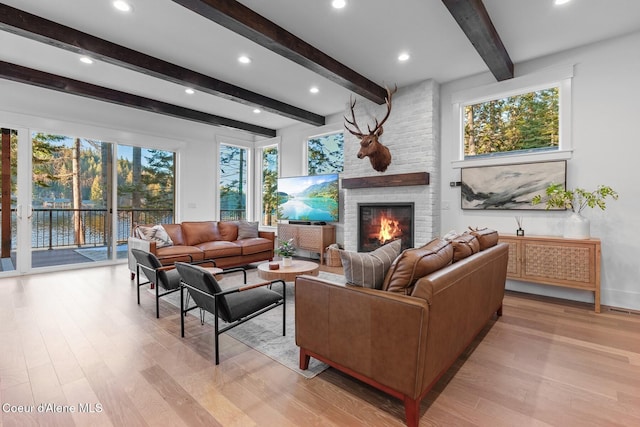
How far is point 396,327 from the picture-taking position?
158 cm

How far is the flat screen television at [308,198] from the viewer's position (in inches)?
236

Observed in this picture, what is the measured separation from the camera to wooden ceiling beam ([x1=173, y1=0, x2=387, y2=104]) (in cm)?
255

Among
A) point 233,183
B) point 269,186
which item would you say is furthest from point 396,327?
point 233,183

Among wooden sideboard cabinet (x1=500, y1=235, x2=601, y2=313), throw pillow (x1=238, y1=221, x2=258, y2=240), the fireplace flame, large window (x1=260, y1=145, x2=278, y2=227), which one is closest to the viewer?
wooden sideboard cabinet (x1=500, y1=235, x2=601, y2=313)

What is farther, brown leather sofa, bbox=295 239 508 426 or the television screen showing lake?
the television screen showing lake

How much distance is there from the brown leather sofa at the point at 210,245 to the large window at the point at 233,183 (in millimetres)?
1731

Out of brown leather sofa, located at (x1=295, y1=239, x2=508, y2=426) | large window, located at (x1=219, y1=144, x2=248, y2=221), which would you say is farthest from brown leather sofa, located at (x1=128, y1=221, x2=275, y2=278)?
brown leather sofa, located at (x1=295, y1=239, x2=508, y2=426)

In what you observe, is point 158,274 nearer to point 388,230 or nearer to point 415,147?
point 388,230

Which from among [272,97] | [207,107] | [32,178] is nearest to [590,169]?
[272,97]

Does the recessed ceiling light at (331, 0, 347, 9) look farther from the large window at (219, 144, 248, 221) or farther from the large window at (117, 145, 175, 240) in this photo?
the large window at (219, 144, 248, 221)

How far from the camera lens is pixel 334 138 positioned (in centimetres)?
637

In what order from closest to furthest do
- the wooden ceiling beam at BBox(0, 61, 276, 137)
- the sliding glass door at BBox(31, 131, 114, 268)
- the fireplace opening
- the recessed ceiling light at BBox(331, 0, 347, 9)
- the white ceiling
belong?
1. the recessed ceiling light at BBox(331, 0, 347, 9)
2. the white ceiling
3. the wooden ceiling beam at BBox(0, 61, 276, 137)
4. the fireplace opening
5. the sliding glass door at BBox(31, 131, 114, 268)

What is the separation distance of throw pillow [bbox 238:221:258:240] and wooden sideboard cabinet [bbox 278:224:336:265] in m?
0.78

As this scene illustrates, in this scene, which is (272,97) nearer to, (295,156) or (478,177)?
(295,156)
